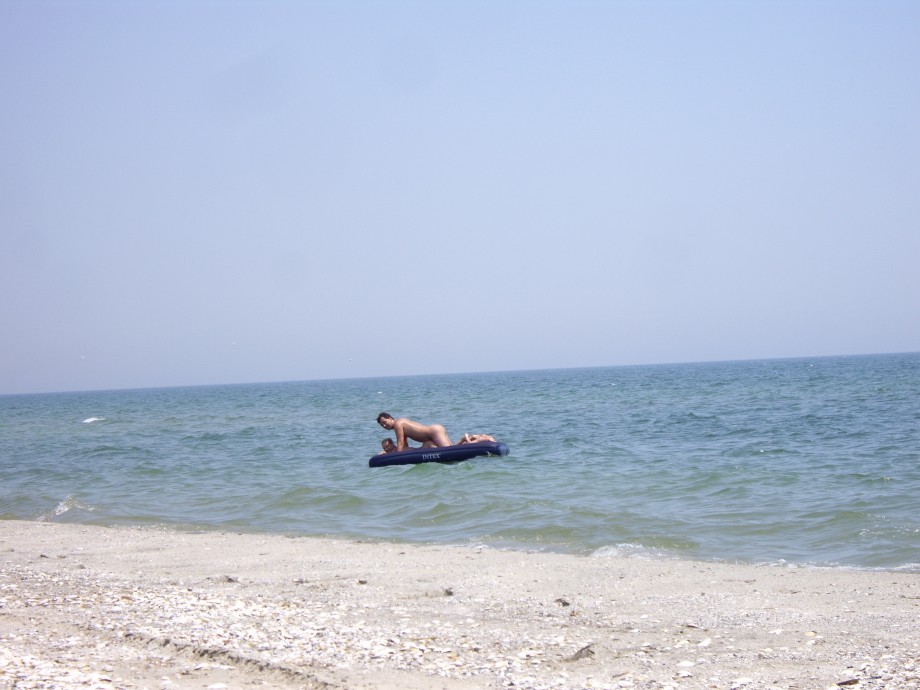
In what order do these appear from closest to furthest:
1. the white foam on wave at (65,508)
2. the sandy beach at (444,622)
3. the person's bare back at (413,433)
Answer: the sandy beach at (444,622) → the white foam on wave at (65,508) → the person's bare back at (413,433)

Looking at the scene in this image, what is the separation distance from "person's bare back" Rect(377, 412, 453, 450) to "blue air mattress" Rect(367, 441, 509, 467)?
17.9 inches

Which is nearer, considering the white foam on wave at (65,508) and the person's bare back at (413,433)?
the white foam on wave at (65,508)

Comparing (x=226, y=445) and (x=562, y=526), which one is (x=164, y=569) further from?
(x=226, y=445)

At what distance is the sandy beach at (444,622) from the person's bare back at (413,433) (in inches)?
307

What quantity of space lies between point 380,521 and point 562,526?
243cm

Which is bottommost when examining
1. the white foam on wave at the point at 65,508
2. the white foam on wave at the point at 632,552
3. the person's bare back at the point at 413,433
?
the white foam on wave at the point at 65,508

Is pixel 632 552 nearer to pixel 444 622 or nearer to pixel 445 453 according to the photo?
pixel 444 622

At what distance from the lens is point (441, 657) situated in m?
4.66

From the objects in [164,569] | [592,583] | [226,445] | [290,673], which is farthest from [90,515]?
[226,445]

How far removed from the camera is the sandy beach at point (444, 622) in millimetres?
4379

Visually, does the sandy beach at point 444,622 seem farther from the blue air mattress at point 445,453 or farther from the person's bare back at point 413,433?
the person's bare back at point 413,433

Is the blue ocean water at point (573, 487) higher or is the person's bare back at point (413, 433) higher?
the person's bare back at point (413, 433)

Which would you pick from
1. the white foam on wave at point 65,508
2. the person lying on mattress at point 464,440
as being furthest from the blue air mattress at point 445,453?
the white foam on wave at point 65,508

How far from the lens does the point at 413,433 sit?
1672 centimetres
